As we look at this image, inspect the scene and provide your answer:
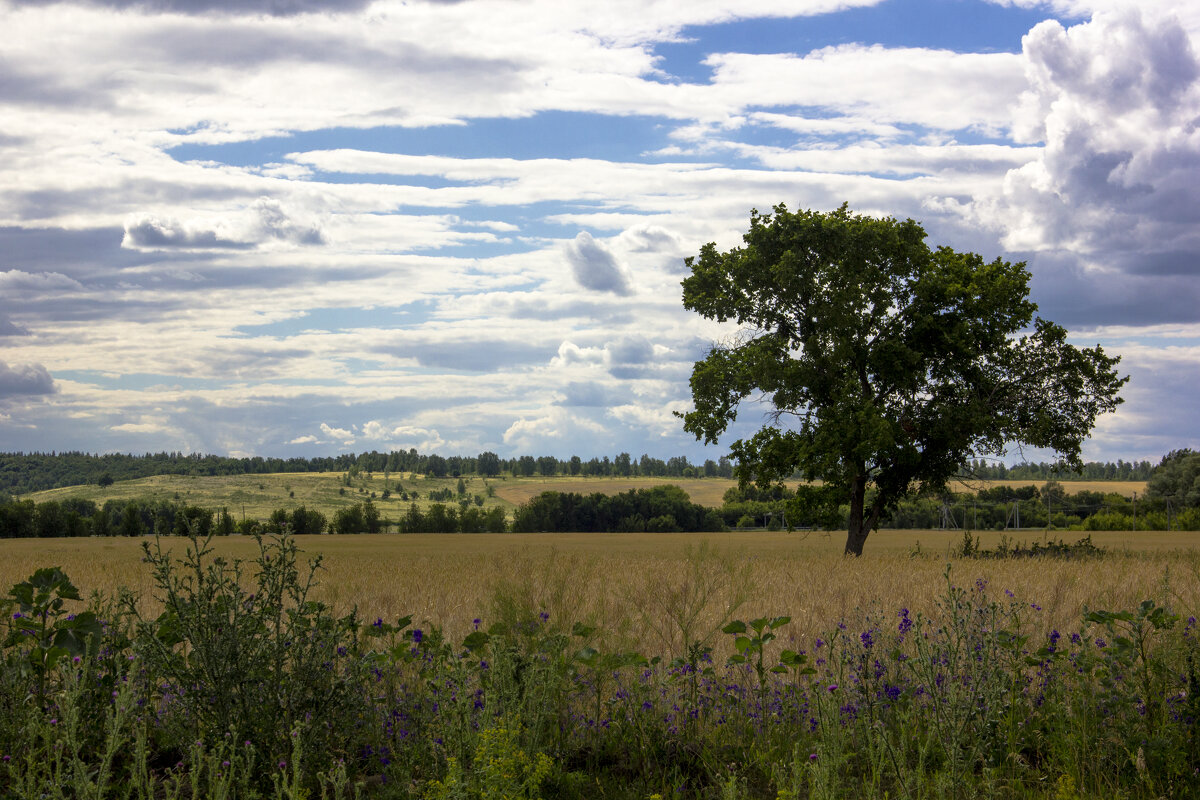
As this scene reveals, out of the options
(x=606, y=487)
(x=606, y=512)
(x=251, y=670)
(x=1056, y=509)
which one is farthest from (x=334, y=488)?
(x=251, y=670)

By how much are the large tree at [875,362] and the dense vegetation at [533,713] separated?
19.1m

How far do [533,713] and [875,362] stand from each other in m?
23.3

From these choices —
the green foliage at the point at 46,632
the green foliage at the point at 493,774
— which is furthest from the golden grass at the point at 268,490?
the green foliage at the point at 493,774

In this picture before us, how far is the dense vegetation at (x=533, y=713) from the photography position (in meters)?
4.27

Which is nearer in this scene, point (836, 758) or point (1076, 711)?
point (836, 758)

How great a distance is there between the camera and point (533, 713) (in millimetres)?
4809

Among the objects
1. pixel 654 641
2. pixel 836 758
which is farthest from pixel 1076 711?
pixel 654 641

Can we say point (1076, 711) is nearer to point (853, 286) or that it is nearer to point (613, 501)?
point (853, 286)

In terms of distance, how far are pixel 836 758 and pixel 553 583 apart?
15.5ft

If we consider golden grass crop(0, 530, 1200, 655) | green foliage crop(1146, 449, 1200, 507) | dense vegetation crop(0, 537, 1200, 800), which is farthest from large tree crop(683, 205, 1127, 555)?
green foliage crop(1146, 449, 1200, 507)

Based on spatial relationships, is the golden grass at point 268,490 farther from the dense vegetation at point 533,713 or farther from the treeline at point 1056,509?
the dense vegetation at point 533,713

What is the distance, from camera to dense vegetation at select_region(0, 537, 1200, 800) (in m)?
4.27

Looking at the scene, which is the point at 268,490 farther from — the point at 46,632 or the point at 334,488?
the point at 46,632

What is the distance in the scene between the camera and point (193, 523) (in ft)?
15.1
